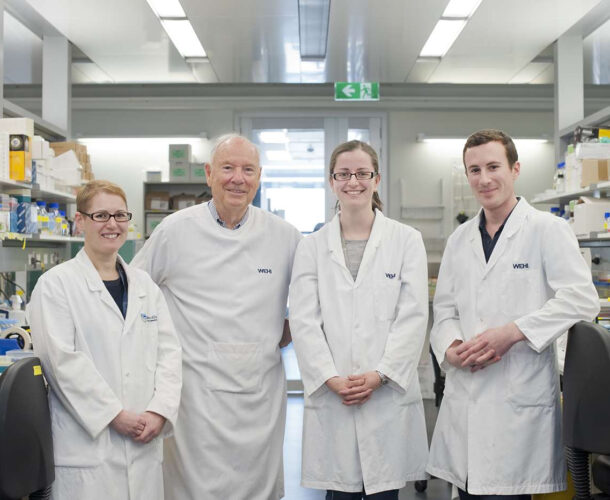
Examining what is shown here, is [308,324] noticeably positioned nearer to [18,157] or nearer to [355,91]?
[18,157]

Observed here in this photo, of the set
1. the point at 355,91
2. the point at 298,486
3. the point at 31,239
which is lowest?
the point at 298,486

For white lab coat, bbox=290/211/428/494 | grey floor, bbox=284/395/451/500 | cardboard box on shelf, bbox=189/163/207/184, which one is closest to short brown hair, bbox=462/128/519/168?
white lab coat, bbox=290/211/428/494

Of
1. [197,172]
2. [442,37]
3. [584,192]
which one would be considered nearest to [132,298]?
[584,192]

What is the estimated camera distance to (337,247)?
2.03m

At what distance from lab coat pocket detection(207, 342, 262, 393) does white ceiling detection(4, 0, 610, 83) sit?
3222 millimetres

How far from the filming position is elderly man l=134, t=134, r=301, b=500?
216 centimetres

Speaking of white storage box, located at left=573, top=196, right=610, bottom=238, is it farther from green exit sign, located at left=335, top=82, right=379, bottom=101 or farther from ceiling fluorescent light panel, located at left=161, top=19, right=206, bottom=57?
ceiling fluorescent light panel, located at left=161, top=19, right=206, bottom=57

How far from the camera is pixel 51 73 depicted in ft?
17.4

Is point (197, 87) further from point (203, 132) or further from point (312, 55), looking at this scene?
point (312, 55)

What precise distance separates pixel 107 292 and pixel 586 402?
4.70 ft

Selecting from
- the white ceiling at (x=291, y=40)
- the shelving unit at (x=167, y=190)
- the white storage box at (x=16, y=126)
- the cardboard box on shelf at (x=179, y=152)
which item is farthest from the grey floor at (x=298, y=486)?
the cardboard box on shelf at (x=179, y=152)

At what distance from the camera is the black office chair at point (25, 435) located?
1499mm

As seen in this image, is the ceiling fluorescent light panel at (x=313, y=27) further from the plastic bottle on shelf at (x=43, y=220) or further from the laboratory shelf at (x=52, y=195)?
the plastic bottle on shelf at (x=43, y=220)

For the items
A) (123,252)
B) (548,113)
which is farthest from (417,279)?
(548,113)
